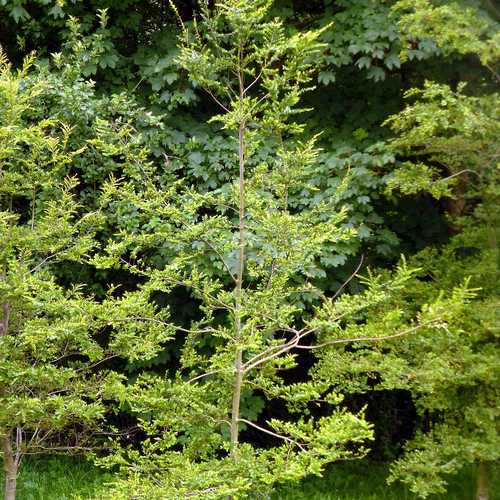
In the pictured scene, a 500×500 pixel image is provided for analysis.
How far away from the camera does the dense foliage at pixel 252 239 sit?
249 cm

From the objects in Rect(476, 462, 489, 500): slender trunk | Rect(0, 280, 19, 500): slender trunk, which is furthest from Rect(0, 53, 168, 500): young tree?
Rect(476, 462, 489, 500): slender trunk

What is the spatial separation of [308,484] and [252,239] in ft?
9.85

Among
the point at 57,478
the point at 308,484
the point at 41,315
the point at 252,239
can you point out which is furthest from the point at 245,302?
the point at 57,478

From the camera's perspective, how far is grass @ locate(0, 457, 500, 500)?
449cm

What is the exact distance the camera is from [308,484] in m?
4.81

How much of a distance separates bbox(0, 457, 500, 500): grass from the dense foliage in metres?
0.29

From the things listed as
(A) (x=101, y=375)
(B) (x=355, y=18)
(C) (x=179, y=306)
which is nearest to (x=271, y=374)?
(A) (x=101, y=375)

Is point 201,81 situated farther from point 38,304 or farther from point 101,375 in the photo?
point 101,375

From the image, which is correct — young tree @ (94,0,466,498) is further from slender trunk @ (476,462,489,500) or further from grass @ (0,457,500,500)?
grass @ (0,457,500,500)

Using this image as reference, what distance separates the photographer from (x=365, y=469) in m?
5.29

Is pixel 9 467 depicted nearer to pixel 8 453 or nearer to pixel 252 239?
pixel 8 453

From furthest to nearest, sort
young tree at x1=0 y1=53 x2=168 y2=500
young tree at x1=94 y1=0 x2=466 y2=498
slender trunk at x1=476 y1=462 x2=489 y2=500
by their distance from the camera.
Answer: slender trunk at x1=476 y1=462 x2=489 y2=500 → young tree at x1=0 y1=53 x2=168 y2=500 → young tree at x1=94 y1=0 x2=466 y2=498

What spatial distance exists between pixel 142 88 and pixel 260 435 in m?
3.45

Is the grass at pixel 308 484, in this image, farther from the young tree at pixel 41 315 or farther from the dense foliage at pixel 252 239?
the young tree at pixel 41 315
